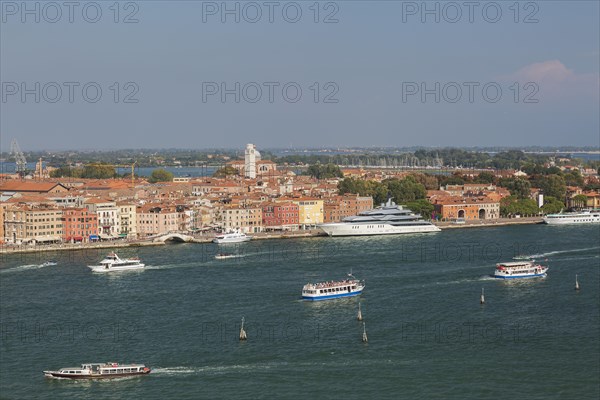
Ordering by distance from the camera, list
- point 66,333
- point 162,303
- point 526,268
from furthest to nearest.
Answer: point 526,268 → point 162,303 → point 66,333

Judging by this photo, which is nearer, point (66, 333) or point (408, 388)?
point (408, 388)

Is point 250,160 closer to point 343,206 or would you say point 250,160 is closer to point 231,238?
point 343,206

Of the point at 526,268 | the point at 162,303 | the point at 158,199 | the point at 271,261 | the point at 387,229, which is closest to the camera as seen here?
the point at 162,303

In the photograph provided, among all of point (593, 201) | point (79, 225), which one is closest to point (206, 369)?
point (79, 225)

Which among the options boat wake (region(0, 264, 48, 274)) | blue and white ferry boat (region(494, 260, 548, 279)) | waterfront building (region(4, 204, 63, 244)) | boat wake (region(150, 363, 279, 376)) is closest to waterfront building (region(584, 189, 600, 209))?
blue and white ferry boat (region(494, 260, 548, 279))

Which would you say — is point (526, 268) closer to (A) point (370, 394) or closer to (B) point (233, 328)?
(B) point (233, 328)

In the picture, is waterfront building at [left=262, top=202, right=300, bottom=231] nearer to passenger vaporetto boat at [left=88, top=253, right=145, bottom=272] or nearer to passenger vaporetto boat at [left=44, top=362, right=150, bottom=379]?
passenger vaporetto boat at [left=88, top=253, right=145, bottom=272]

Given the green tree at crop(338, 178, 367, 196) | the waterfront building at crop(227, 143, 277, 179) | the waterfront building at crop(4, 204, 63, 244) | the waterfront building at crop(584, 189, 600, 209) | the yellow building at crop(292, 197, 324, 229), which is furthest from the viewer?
the waterfront building at crop(227, 143, 277, 179)

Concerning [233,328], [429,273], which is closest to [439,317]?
[233,328]
